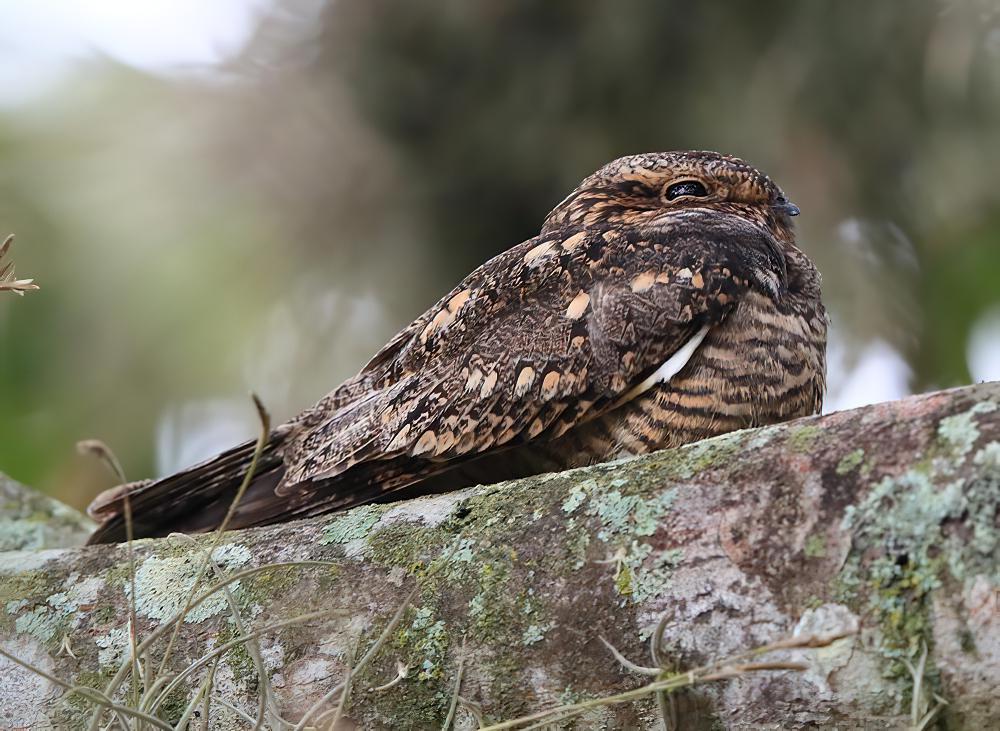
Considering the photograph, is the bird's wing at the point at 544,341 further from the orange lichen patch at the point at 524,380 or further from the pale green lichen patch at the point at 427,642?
the pale green lichen patch at the point at 427,642

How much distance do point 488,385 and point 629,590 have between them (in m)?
0.71

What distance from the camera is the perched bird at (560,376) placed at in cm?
181

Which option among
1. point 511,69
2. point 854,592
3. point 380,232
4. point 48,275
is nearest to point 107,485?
Answer: point 48,275

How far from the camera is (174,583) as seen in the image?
1.55m

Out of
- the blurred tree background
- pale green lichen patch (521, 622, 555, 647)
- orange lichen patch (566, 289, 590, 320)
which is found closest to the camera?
pale green lichen patch (521, 622, 555, 647)

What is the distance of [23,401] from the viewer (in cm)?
365

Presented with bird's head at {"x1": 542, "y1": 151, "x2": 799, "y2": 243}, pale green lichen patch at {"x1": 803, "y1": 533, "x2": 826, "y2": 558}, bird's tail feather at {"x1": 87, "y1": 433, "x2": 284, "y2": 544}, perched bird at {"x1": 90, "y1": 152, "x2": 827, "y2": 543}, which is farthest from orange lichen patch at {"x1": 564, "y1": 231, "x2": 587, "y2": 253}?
pale green lichen patch at {"x1": 803, "y1": 533, "x2": 826, "y2": 558}

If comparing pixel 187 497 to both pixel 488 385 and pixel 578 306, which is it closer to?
pixel 488 385

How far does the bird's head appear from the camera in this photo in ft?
7.36

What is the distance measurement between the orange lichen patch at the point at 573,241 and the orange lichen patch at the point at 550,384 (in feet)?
1.05

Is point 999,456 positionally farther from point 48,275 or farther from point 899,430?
point 48,275

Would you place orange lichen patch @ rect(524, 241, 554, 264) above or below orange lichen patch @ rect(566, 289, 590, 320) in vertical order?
above

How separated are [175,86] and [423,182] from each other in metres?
1.05

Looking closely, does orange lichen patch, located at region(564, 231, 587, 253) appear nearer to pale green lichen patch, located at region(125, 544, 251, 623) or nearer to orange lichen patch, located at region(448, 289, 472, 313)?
orange lichen patch, located at region(448, 289, 472, 313)
